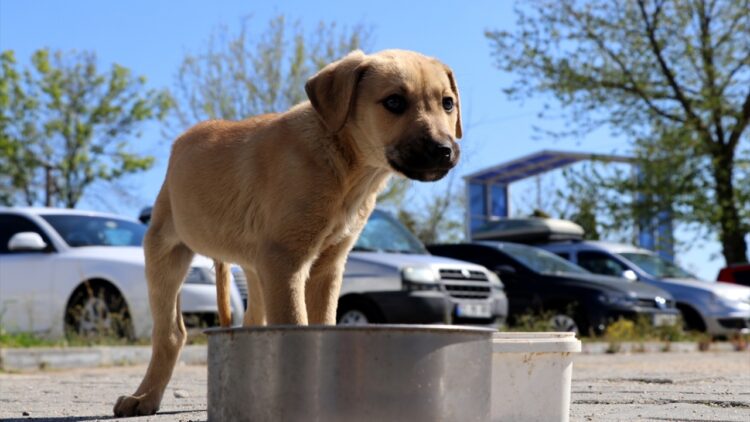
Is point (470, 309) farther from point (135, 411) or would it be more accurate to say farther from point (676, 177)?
point (676, 177)

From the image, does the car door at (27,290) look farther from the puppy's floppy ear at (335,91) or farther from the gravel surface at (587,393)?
the puppy's floppy ear at (335,91)

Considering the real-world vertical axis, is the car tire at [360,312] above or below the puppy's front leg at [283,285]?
below

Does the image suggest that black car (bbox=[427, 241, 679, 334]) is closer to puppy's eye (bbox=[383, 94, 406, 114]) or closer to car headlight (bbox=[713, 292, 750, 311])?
car headlight (bbox=[713, 292, 750, 311])

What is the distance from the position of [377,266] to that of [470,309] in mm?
1495

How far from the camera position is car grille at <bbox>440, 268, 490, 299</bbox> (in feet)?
44.2

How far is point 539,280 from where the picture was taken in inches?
648

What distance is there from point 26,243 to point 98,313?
44.4 inches

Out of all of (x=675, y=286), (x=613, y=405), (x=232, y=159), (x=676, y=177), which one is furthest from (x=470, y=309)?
(x=676, y=177)

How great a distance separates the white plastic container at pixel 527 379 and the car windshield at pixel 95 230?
29.5ft

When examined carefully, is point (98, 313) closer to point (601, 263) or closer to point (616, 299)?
point (616, 299)

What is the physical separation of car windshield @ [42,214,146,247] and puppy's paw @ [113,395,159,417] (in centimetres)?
751

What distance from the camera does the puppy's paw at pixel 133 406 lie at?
521cm

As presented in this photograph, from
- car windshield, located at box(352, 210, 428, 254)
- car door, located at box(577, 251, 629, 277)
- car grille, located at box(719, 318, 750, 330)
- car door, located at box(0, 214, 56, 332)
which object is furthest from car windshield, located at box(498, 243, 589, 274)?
car door, located at box(0, 214, 56, 332)

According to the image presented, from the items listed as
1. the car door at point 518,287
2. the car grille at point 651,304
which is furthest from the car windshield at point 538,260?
the car grille at point 651,304
